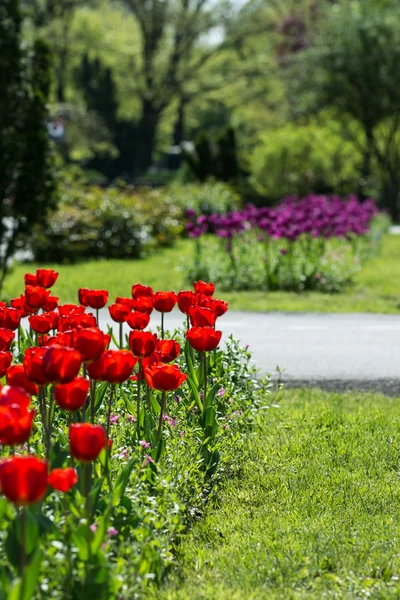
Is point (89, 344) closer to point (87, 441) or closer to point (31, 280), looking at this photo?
point (87, 441)

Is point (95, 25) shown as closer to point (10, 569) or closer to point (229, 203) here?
point (229, 203)

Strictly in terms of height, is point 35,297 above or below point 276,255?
above

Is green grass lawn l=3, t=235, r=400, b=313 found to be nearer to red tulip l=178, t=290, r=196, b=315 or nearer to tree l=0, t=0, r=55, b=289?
tree l=0, t=0, r=55, b=289

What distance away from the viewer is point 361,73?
30.5 m

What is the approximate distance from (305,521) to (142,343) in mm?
1075

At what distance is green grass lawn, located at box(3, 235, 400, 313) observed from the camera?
10.8m

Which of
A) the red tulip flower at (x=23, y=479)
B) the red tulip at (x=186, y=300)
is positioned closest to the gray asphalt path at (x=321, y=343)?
the red tulip at (x=186, y=300)

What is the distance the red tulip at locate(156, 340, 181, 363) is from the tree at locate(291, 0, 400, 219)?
28.7 metres

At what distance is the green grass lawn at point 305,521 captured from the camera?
3047 mm

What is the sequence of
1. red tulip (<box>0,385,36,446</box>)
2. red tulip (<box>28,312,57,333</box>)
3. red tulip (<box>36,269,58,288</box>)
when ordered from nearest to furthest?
red tulip (<box>0,385,36,446</box>)
red tulip (<box>28,312,57,333</box>)
red tulip (<box>36,269,58,288</box>)

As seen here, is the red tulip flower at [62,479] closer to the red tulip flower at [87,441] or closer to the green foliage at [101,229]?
the red tulip flower at [87,441]

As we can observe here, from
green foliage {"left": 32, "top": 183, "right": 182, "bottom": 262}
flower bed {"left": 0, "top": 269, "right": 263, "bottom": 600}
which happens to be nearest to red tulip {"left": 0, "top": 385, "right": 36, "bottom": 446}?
flower bed {"left": 0, "top": 269, "right": 263, "bottom": 600}

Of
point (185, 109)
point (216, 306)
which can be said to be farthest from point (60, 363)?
point (185, 109)

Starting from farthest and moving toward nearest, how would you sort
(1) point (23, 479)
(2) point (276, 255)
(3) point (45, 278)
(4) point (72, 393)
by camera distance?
(2) point (276, 255) → (3) point (45, 278) → (4) point (72, 393) → (1) point (23, 479)
